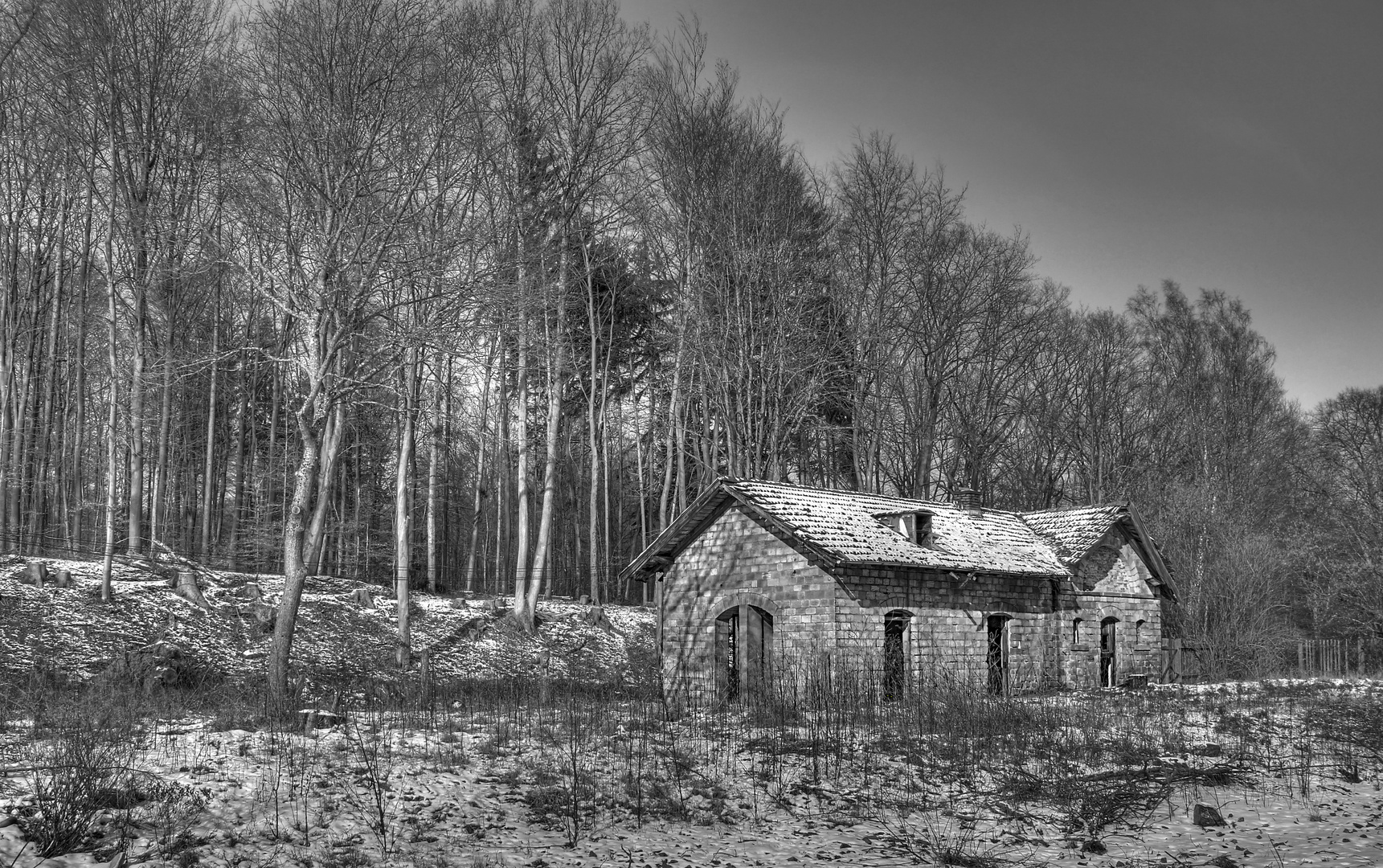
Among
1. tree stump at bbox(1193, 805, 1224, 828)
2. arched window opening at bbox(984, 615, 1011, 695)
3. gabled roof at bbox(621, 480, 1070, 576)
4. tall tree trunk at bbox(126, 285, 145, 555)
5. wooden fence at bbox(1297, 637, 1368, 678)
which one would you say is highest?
tall tree trunk at bbox(126, 285, 145, 555)

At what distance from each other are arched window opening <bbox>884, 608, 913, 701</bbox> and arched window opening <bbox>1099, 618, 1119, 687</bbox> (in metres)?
7.93

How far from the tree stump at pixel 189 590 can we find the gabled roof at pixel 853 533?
31.7ft

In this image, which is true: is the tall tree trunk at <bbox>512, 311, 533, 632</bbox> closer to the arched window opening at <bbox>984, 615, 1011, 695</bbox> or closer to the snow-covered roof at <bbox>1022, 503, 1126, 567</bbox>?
the arched window opening at <bbox>984, 615, 1011, 695</bbox>

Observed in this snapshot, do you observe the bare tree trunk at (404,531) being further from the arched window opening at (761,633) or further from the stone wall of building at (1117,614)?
the stone wall of building at (1117,614)

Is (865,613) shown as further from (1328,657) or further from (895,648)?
(1328,657)

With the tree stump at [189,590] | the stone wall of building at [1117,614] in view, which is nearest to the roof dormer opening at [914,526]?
the stone wall of building at [1117,614]

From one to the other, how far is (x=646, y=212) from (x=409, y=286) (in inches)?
471

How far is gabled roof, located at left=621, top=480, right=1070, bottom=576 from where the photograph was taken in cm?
2047

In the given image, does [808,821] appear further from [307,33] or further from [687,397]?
[687,397]

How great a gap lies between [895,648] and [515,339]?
13.1 metres

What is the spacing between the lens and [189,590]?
23.0m

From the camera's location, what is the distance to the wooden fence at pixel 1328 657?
33.2 meters

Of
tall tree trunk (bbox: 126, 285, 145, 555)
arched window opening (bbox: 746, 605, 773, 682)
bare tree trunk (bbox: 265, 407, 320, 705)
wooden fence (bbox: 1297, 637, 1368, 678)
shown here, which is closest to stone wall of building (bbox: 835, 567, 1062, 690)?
arched window opening (bbox: 746, 605, 773, 682)

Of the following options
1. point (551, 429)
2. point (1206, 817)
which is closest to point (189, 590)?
point (551, 429)
